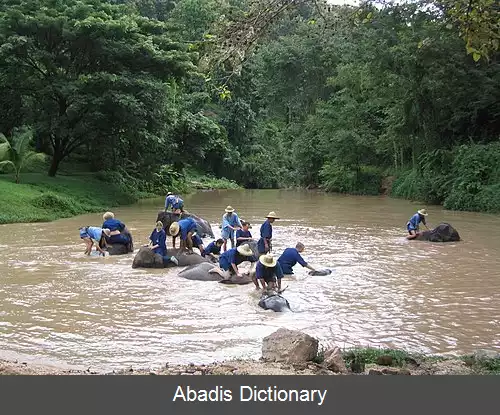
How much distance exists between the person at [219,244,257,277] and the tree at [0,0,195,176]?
15603 millimetres

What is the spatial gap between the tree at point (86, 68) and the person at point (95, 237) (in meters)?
11.8

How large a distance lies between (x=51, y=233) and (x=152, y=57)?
11.5 m

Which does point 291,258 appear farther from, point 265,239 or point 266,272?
point 266,272

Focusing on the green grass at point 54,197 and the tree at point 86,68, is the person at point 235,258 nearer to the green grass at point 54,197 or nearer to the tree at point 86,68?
the green grass at point 54,197

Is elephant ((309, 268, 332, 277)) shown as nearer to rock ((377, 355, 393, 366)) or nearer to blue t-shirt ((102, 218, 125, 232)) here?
blue t-shirt ((102, 218, 125, 232))

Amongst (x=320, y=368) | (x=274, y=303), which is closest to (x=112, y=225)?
(x=274, y=303)

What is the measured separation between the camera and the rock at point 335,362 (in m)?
5.97

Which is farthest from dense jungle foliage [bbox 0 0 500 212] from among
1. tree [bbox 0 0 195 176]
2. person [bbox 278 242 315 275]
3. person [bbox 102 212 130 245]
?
person [bbox 278 242 315 275]

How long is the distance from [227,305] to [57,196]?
17.2 metres

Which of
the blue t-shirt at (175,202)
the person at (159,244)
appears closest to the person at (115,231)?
the person at (159,244)

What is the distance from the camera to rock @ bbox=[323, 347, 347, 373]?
597 cm

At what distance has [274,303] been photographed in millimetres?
9633
